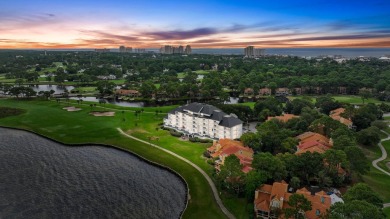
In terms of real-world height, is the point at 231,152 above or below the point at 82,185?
above

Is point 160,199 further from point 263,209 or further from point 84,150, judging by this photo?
point 84,150

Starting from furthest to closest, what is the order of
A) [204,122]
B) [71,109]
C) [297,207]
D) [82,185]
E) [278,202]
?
[71,109]
[204,122]
[82,185]
[278,202]
[297,207]

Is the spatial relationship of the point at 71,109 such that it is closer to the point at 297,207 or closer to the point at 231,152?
the point at 231,152

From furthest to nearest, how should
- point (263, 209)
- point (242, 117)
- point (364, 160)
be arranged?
point (242, 117) → point (364, 160) → point (263, 209)

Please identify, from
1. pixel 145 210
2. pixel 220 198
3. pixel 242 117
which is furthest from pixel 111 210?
pixel 242 117

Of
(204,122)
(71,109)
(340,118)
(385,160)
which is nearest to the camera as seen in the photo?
(385,160)

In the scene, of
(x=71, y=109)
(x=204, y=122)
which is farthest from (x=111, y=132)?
(x=71, y=109)
